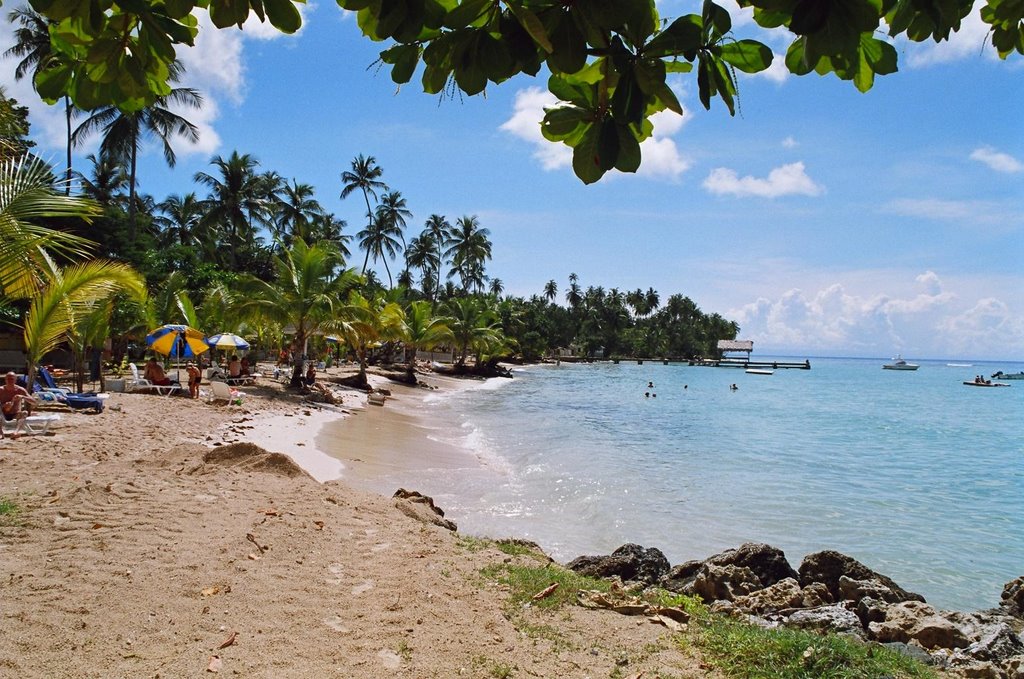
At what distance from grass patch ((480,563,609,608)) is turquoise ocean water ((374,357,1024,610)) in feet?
9.02

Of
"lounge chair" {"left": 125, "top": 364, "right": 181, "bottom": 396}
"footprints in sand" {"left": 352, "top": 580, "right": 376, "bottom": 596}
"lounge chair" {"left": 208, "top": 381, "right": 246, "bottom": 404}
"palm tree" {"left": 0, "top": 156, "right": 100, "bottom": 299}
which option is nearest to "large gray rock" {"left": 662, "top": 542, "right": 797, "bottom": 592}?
"footprints in sand" {"left": 352, "top": 580, "right": 376, "bottom": 596}

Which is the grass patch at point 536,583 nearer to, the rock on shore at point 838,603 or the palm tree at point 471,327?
the rock on shore at point 838,603

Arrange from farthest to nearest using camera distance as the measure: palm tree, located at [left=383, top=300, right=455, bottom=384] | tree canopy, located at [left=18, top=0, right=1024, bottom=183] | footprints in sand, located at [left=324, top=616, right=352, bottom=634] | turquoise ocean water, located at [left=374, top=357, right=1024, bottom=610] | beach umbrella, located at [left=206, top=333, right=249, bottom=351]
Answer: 1. palm tree, located at [left=383, top=300, right=455, bottom=384]
2. beach umbrella, located at [left=206, top=333, right=249, bottom=351]
3. turquoise ocean water, located at [left=374, top=357, right=1024, bottom=610]
4. footprints in sand, located at [left=324, top=616, right=352, bottom=634]
5. tree canopy, located at [left=18, top=0, right=1024, bottom=183]

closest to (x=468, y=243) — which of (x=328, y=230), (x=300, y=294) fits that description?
(x=328, y=230)

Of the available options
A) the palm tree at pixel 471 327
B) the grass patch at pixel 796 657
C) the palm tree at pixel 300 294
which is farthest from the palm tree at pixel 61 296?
the palm tree at pixel 471 327

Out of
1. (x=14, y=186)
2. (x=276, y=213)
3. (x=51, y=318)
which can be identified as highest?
(x=276, y=213)

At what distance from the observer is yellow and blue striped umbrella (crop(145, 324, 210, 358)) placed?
1597 cm

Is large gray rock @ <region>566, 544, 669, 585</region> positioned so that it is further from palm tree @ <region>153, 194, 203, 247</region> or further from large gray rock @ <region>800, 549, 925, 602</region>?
palm tree @ <region>153, 194, 203, 247</region>

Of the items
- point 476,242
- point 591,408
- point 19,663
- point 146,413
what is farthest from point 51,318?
point 476,242

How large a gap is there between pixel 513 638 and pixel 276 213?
153 ft

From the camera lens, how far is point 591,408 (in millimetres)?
27984

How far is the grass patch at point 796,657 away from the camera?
3.14 metres

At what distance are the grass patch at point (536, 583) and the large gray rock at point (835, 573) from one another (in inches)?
123

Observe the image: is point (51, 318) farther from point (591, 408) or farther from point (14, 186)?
point (591, 408)
